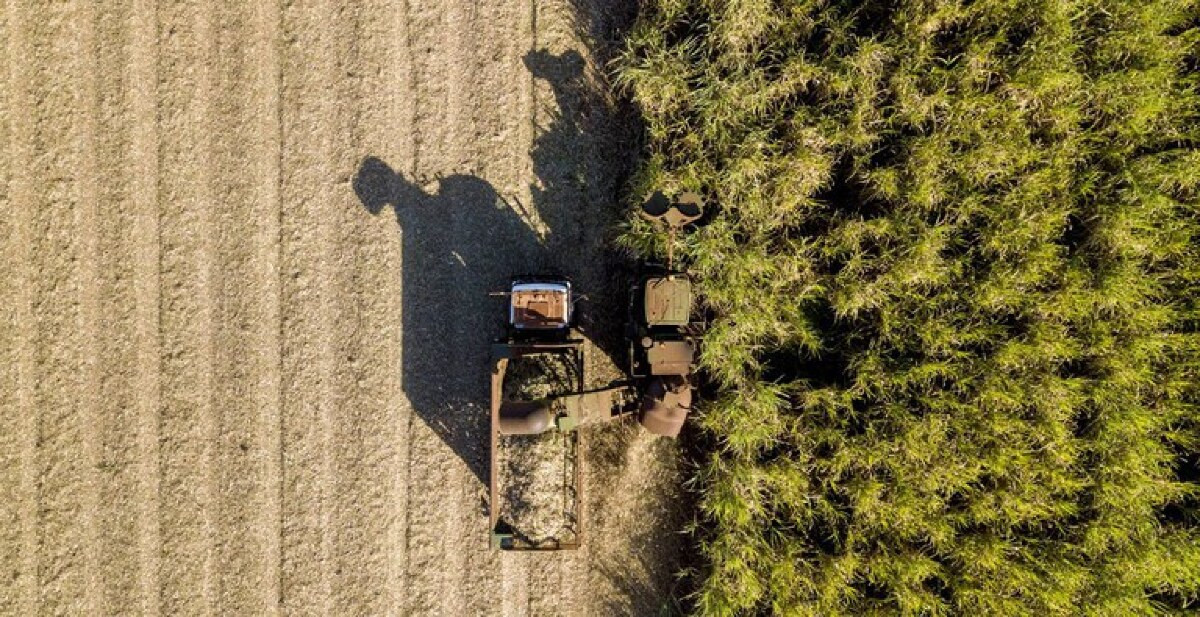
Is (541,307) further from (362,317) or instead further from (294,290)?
(294,290)

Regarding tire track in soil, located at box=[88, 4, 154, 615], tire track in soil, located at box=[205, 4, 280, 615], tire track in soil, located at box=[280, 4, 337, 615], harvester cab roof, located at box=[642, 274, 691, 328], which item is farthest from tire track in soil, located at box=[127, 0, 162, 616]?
harvester cab roof, located at box=[642, 274, 691, 328]

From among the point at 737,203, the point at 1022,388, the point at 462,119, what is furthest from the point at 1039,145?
the point at 462,119

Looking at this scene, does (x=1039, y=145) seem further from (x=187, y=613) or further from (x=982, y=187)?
(x=187, y=613)

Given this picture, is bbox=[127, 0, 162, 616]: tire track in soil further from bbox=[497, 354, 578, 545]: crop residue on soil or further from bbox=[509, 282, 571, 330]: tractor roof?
bbox=[509, 282, 571, 330]: tractor roof

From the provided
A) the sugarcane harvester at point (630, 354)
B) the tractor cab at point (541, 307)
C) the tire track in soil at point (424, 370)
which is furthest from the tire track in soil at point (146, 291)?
the tractor cab at point (541, 307)

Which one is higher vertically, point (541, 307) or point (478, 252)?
point (478, 252)

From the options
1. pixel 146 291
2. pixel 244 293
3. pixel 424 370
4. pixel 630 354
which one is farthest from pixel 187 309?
pixel 630 354

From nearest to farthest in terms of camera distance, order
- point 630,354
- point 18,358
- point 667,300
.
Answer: point 667,300
point 630,354
point 18,358
